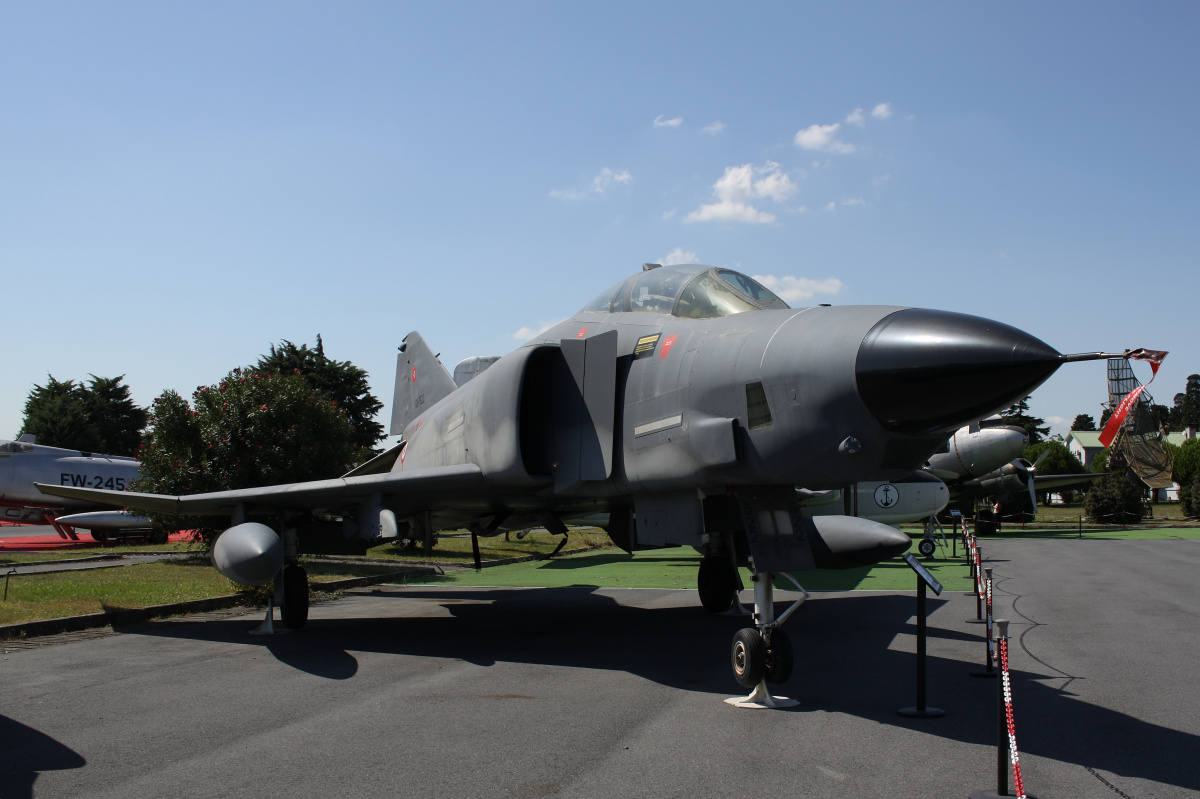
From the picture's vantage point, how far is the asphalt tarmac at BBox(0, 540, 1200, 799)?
3.89m

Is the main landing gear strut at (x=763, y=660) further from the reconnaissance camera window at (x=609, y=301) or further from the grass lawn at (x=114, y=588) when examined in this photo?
the grass lawn at (x=114, y=588)

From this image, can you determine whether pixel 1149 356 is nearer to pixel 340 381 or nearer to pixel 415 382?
pixel 415 382

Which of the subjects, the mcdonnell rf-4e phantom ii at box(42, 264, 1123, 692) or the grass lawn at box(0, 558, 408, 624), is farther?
the grass lawn at box(0, 558, 408, 624)

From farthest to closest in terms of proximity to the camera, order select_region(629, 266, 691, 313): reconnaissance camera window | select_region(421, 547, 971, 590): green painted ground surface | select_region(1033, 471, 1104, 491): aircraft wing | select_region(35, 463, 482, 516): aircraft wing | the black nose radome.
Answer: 1. select_region(1033, 471, 1104, 491): aircraft wing
2. select_region(421, 547, 971, 590): green painted ground surface
3. select_region(35, 463, 482, 516): aircraft wing
4. select_region(629, 266, 691, 313): reconnaissance camera window
5. the black nose radome

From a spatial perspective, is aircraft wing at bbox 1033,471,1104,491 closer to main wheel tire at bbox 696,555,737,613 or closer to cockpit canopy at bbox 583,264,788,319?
main wheel tire at bbox 696,555,737,613

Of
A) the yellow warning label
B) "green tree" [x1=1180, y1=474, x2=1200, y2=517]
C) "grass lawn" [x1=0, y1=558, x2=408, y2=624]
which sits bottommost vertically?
"green tree" [x1=1180, y1=474, x2=1200, y2=517]

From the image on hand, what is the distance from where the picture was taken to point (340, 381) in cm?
4281

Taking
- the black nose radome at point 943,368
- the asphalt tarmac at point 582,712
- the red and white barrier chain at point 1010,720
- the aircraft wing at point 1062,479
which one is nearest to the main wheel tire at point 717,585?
the asphalt tarmac at point 582,712

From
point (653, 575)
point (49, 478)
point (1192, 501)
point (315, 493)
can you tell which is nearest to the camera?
point (315, 493)

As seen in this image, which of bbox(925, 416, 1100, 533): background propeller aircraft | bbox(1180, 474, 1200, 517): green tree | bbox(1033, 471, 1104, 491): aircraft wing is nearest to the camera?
bbox(925, 416, 1100, 533): background propeller aircraft

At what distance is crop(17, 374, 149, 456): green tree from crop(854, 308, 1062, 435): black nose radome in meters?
54.1

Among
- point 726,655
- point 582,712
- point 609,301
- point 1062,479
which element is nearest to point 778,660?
point 582,712

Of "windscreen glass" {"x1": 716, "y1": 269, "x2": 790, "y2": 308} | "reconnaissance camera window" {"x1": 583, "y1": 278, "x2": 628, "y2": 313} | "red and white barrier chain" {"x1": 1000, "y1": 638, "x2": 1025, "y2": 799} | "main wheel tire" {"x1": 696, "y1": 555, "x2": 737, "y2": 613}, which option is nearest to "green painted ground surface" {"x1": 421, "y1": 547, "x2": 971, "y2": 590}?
"main wheel tire" {"x1": 696, "y1": 555, "x2": 737, "y2": 613}

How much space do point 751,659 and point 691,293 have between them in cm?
294
